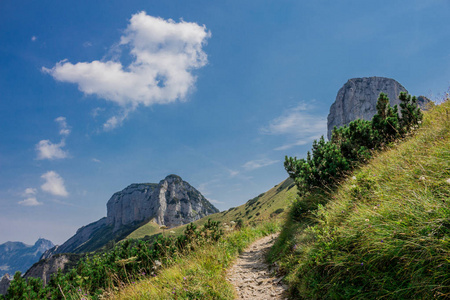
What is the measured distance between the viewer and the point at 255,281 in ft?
23.4

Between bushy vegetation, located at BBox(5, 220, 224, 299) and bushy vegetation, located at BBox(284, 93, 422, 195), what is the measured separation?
5.92 metres

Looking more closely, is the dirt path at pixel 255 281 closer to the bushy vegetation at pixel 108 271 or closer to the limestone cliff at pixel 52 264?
the bushy vegetation at pixel 108 271

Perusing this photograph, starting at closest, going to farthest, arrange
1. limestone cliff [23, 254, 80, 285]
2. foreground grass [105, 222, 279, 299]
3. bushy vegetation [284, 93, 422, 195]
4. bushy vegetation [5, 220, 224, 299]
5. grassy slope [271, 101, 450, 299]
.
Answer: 1. grassy slope [271, 101, 450, 299]
2. foreground grass [105, 222, 279, 299]
3. bushy vegetation [5, 220, 224, 299]
4. bushy vegetation [284, 93, 422, 195]
5. limestone cliff [23, 254, 80, 285]

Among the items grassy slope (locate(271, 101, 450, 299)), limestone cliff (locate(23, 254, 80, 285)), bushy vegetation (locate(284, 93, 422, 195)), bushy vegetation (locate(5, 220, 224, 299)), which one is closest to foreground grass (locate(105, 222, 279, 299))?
bushy vegetation (locate(5, 220, 224, 299))

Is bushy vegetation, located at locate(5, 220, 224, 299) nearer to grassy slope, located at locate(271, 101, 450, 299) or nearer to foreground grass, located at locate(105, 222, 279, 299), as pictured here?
foreground grass, located at locate(105, 222, 279, 299)

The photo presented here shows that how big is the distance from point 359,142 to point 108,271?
12.3 m

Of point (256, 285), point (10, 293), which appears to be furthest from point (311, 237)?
point (10, 293)

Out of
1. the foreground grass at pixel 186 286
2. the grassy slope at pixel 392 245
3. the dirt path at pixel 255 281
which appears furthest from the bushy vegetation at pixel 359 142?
the foreground grass at pixel 186 286

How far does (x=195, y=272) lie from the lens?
6.22 meters

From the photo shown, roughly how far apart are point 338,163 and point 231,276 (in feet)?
20.6

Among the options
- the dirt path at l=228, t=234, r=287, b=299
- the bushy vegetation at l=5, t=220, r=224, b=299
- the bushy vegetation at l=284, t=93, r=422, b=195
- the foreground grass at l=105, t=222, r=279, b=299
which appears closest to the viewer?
the foreground grass at l=105, t=222, r=279, b=299

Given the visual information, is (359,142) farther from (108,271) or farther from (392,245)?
(108,271)

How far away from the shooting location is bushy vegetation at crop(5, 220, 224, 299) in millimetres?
8031

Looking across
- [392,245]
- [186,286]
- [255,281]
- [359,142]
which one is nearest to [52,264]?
[255,281]
